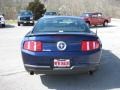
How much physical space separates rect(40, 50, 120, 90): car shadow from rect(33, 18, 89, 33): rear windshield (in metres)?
1.22

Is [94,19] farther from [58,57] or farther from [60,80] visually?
[58,57]

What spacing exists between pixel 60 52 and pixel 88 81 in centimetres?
129

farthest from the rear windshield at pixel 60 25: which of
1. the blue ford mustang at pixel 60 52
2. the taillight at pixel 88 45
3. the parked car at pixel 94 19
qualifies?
the parked car at pixel 94 19

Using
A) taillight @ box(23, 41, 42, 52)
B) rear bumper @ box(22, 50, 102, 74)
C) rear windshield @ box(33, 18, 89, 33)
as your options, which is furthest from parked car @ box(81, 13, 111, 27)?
rear bumper @ box(22, 50, 102, 74)

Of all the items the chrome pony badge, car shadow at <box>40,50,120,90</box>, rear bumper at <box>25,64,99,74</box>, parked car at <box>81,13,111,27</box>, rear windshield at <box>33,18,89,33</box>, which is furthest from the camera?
parked car at <box>81,13,111,27</box>

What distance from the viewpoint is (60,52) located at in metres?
7.77

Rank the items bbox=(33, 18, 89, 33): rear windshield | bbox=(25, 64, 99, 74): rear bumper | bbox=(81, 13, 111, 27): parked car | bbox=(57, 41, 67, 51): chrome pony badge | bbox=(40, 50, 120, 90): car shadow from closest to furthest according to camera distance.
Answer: bbox=(25, 64, 99, 74): rear bumper, bbox=(57, 41, 67, 51): chrome pony badge, bbox=(40, 50, 120, 90): car shadow, bbox=(33, 18, 89, 33): rear windshield, bbox=(81, 13, 111, 27): parked car

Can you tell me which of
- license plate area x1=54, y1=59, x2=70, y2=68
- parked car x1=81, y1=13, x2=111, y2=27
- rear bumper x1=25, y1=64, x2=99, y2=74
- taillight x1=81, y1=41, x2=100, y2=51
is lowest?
parked car x1=81, y1=13, x2=111, y2=27

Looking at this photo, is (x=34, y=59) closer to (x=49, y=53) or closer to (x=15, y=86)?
(x=49, y=53)

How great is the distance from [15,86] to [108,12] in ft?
193

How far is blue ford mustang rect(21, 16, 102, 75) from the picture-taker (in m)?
7.71

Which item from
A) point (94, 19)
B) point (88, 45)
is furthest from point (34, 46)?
point (94, 19)

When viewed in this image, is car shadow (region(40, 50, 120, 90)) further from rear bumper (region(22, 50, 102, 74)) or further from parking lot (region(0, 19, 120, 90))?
rear bumper (region(22, 50, 102, 74))

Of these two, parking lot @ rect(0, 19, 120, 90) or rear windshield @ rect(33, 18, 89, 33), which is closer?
parking lot @ rect(0, 19, 120, 90)
